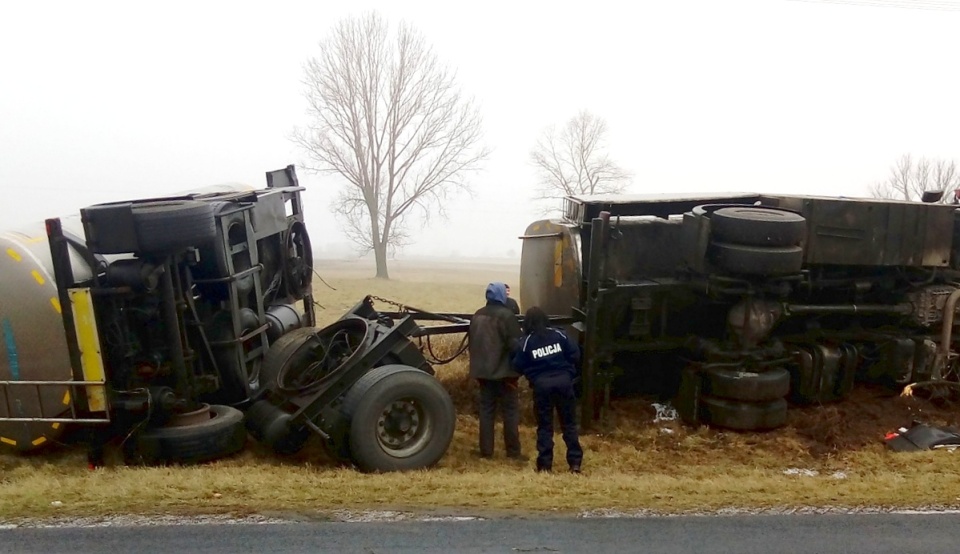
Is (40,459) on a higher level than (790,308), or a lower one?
lower

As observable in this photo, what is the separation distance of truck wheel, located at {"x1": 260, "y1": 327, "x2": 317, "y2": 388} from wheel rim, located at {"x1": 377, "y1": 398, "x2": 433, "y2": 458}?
1441 millimetres

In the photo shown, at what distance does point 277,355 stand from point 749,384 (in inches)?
186

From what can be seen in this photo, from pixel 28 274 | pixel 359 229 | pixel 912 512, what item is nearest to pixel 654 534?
pixel 912 512

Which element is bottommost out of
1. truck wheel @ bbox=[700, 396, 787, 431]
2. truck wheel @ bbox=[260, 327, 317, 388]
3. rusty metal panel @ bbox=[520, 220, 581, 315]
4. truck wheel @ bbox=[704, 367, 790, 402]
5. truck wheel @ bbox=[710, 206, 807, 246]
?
truck wheel @ bbox=[700, 396, 787, 431]

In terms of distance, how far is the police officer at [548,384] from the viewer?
7109 mm

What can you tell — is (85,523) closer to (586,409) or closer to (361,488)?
(361,488)

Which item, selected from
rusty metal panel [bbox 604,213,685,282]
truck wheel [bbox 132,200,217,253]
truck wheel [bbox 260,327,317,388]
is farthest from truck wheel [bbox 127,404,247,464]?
rusty metal panel [bbox 604,213,685,282]

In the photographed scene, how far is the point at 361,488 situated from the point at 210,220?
2.73 metres

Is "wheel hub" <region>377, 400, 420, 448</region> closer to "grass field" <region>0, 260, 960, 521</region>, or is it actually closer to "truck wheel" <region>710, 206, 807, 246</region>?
"grass field" <region>0, 260, 960, 521</region>

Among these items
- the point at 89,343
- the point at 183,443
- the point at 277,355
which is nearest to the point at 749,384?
the point at 277,355

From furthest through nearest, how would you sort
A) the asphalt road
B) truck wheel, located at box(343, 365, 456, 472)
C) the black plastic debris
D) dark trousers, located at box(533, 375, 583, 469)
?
the black plastic debris < dark trousers, located at box(533, 375, 583, 469) < truck wheel, located at box(343, 365, 456, 472) < the asphalt road

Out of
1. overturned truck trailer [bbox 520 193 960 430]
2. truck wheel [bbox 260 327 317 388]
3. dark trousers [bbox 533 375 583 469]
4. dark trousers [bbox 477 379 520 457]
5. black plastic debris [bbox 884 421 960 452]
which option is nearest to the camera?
dark trousers [bbox 533 375 583 469]

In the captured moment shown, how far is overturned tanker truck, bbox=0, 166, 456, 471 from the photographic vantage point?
6523 millimetres

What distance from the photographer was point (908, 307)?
28.6 feet
